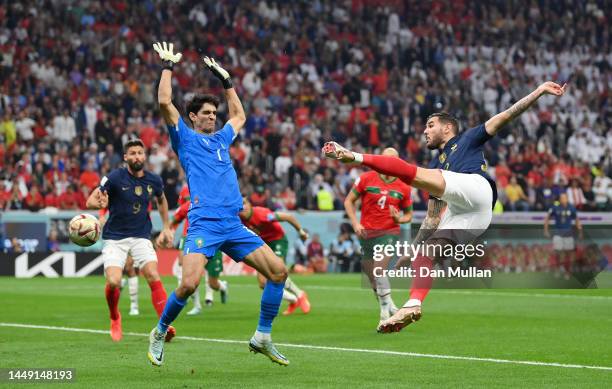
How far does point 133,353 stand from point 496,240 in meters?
21.2

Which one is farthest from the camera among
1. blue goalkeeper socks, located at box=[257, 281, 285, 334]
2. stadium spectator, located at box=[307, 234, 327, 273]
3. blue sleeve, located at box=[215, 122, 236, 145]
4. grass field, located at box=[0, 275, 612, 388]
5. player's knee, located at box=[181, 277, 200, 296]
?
stadium spectator, located at box=[307, 234, 327, 273]

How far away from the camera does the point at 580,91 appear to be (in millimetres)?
42438

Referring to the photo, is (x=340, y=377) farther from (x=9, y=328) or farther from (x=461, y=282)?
(x=461, y=282)

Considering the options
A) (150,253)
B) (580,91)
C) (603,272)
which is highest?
(580,91)

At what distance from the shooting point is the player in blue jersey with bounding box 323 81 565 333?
34.4 ft

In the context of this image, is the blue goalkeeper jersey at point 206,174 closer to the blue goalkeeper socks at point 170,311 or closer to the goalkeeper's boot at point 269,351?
the blue goalkeeper socks at point 170,311

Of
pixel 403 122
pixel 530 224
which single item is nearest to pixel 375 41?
pixel 403 122

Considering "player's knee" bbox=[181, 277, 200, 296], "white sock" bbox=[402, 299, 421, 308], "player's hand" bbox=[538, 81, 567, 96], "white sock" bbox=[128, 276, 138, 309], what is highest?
"player's hand" bbox=[538, 81, 567, 96]

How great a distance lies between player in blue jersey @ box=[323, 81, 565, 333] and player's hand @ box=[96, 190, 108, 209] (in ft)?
14.2

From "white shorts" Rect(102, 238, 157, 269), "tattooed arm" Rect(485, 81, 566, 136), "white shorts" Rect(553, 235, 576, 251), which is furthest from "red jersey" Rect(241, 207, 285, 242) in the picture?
"white shorts" Rect(553, 235, 576, 251)

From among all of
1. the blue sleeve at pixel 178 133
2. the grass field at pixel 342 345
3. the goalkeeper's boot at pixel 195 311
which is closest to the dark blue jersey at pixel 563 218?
the grass field at pixel 342 345

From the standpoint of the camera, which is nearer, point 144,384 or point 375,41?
point 144,384

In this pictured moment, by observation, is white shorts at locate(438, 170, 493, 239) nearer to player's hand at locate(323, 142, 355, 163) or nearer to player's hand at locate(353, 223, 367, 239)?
player's hand at locate(323, 142, 355, 163)

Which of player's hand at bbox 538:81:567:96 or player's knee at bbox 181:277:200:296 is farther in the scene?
player's hand at bbox 538:81:567:96
